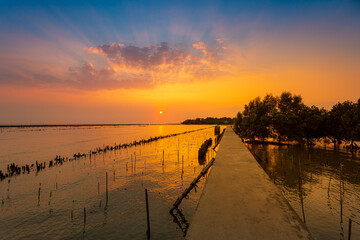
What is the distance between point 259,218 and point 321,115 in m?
40.8

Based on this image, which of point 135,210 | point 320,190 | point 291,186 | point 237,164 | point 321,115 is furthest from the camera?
point 321,115

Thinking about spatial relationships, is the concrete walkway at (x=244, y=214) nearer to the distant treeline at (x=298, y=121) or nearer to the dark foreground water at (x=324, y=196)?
the dark foreground water at (x=324, y=196)

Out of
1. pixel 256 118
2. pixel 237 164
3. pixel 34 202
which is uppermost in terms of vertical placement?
pixel 256 118

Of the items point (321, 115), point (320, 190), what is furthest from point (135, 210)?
point (321, 115)

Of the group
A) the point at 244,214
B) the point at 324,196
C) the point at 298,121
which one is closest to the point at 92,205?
the point at 244,214

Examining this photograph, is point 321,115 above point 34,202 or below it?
above

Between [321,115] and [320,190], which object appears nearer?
[320,190]

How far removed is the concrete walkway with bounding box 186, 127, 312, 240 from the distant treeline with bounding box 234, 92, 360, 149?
3288cm

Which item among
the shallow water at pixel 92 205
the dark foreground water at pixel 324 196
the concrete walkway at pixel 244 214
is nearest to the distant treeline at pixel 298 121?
the dark foreground water at pixel 324 196

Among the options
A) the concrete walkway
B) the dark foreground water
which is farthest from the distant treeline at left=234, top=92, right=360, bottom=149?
the concrete walkway

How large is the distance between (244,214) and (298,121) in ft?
125

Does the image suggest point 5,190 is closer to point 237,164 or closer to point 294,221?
point 237,164

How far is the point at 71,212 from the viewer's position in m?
10.9

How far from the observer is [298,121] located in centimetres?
3556
